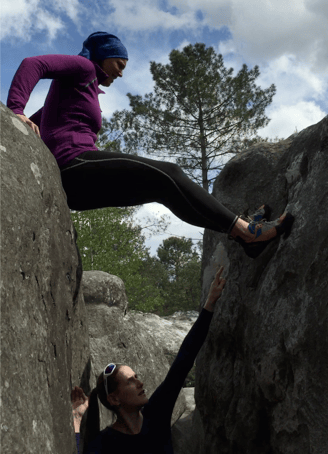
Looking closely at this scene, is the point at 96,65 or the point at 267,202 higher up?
the point at 96,65

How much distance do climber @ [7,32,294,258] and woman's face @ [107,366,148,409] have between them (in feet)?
4.50

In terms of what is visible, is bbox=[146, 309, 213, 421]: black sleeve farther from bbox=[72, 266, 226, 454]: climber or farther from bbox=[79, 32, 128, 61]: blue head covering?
bbox=[79, 32, 128, 61]: blue head covering

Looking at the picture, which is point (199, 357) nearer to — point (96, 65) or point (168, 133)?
point (96, 65)

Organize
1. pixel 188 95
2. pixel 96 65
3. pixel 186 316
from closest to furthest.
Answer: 1. pixel 96 65
2. pixel 188 95
3. pixel 186 316

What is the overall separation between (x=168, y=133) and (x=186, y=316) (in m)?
8.92

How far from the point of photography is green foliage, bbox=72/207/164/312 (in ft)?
52.5

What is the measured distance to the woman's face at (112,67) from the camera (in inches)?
148

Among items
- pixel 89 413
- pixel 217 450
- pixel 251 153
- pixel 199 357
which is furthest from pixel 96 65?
pixel 217 450

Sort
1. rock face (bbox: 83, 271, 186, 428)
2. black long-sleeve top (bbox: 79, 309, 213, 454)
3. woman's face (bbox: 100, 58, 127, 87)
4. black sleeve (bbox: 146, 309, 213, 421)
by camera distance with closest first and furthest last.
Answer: black long-sleeve top (bbox: 79, 309, 213, 454), black sleeve (bbox: 146, 309, 213, 421), woman's face (bbox: 100, 58, 127, 87), rock face (bbox: 83, 271, 186, 428)

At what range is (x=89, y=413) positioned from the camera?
3.38 m

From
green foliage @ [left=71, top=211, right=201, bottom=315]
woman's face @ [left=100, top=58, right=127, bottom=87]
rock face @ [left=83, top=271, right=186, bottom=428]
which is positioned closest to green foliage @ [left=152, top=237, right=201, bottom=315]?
green foliage @ [left=71, top=211, right=201, bottom=315]

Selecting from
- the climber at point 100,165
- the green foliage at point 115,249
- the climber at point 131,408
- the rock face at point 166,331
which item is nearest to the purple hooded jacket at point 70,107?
the climber at point 100,165

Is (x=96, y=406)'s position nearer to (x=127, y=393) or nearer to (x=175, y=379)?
(x=127, y=393)

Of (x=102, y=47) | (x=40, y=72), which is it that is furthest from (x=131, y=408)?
(x=102, y=47)
